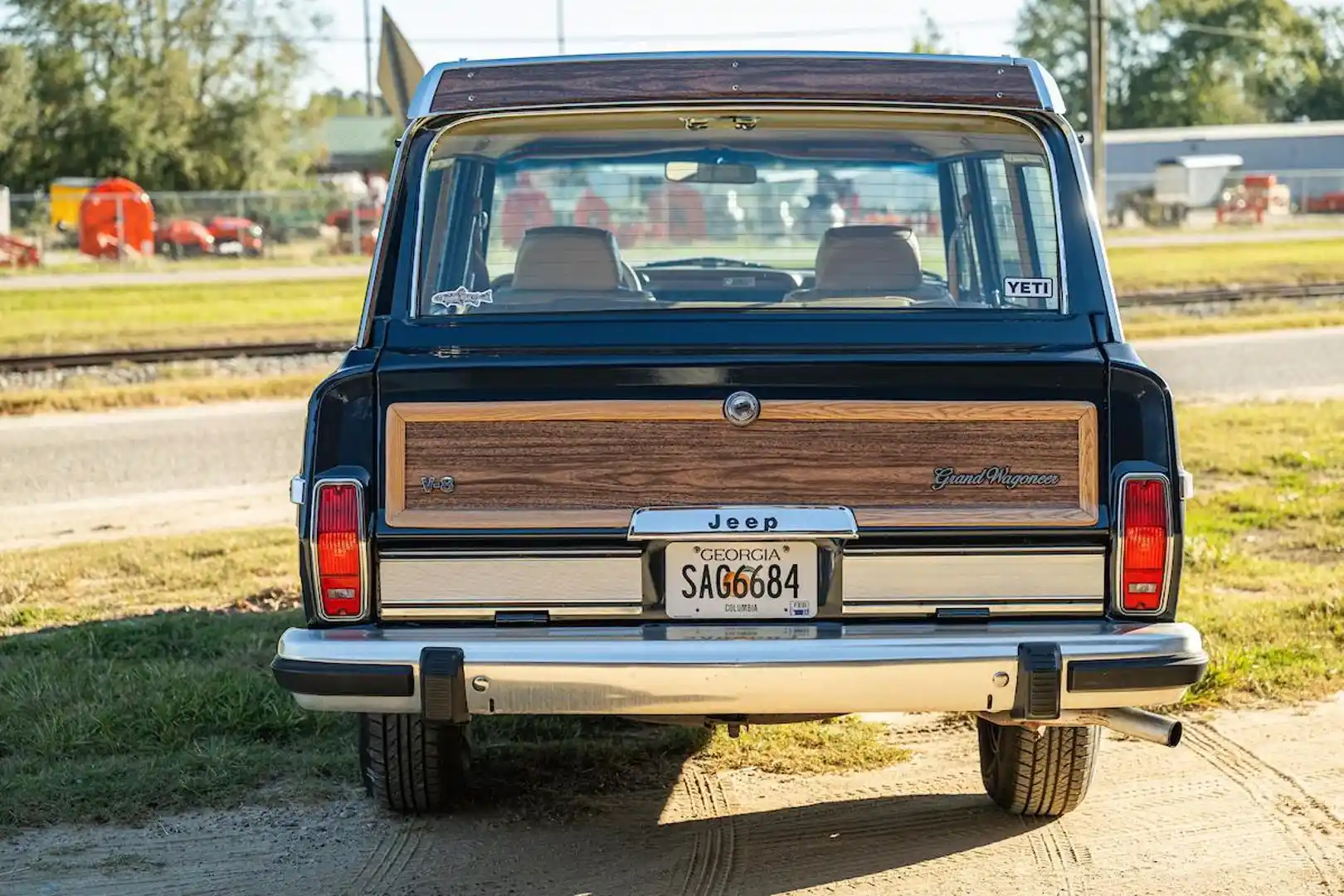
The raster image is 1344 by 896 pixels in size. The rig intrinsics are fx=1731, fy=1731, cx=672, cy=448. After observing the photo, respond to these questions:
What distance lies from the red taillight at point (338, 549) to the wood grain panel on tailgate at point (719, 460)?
10 cm

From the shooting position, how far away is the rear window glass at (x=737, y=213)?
445 cm

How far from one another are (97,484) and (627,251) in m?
→ 6.34

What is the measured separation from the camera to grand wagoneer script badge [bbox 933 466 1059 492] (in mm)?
3957

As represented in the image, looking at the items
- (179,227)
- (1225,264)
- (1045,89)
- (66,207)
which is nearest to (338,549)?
(1045,89)

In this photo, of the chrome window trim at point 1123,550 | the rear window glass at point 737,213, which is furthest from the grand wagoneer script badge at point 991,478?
the rear window glass at point 737,213

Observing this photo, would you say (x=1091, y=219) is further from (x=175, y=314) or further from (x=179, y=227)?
(x=179, y=227)

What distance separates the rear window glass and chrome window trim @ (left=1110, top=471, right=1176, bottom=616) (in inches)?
22.0

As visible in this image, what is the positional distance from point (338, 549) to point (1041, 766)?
1.94m

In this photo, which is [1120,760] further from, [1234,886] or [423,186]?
[423,186]

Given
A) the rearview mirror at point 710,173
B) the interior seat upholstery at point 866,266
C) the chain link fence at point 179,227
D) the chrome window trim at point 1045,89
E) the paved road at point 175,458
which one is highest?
the chain link fence at point 179,227

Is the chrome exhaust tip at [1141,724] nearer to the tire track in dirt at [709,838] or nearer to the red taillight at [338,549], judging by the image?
the tire track in dirt at [709,838]

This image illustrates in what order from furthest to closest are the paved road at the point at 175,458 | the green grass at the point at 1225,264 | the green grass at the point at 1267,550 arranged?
the green grass at the point at 1225,264 < the paved road at the point at 175,458 < the green grass at the point at 1267,550

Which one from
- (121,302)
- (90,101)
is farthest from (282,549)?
(90,101)

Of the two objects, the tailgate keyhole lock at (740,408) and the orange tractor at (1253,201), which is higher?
the orange tractor at (1253,201)
